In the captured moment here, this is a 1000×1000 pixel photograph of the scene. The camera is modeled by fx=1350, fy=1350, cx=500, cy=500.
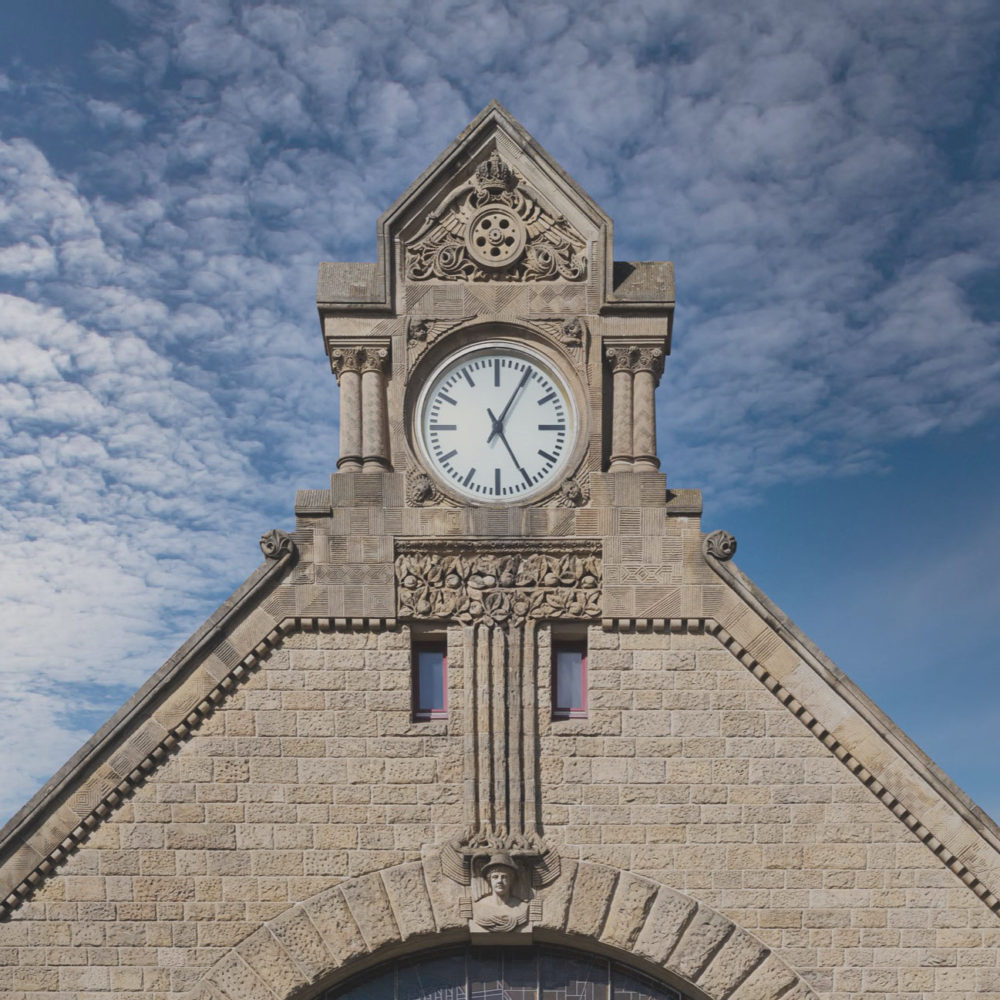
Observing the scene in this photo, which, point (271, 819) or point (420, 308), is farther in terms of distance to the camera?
point (420, 308)

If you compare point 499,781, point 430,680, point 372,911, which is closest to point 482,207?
point 430,680

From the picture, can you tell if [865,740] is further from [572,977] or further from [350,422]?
[350,422]

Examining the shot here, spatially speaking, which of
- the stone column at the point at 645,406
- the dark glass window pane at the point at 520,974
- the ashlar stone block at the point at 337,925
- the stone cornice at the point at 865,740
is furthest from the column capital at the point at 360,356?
the dark glass window pane at the point at 520,974

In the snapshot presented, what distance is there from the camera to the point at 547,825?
12391mm

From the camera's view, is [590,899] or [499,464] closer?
[590,899]

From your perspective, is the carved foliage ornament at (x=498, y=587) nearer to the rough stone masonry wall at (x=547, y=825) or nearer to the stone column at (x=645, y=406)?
the rough stone masonry wall at (x=547, y=825)

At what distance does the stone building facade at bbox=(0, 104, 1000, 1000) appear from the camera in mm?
12125

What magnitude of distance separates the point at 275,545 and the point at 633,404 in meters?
3.78

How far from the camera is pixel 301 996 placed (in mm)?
12219

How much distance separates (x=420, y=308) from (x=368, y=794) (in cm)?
479

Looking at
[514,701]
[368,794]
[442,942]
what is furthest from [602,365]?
[442,942]

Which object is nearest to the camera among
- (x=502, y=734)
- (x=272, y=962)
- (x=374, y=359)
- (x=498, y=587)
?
(x=272, y=962)

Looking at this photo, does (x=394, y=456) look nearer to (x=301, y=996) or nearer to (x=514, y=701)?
(x=514, y=701)

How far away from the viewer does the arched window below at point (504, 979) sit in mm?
12398
